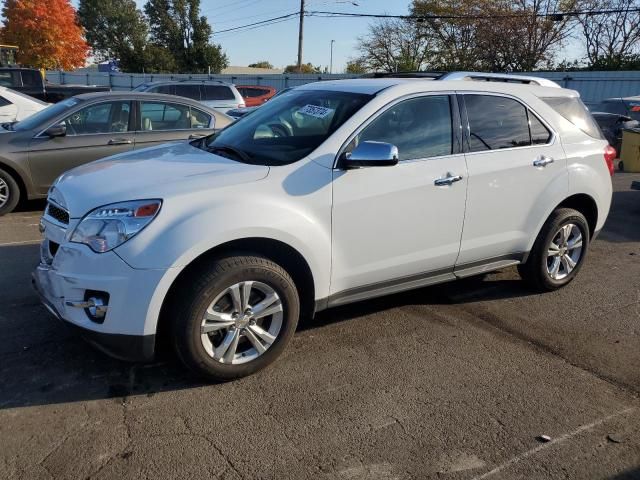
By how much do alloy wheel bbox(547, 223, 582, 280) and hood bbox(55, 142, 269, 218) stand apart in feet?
9.32

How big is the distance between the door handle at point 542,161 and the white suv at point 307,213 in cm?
2

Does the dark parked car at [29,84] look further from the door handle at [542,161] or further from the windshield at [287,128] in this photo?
the door handle at [542,161]

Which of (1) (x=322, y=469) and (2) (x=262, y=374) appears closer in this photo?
(1) (x=322, y=469)

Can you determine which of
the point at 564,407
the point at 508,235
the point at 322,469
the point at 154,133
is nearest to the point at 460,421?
the point at 564,407

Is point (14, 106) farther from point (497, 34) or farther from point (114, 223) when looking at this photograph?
point (497, 34)

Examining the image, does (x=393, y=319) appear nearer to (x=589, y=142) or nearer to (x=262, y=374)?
(x=262, y=374)

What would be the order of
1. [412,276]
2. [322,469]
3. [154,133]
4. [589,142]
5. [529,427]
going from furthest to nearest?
[154,133]
[589,142]
[412,276]
[529,427]
[322,469]

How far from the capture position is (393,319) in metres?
4.39

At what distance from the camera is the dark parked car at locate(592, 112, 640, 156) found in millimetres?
13430

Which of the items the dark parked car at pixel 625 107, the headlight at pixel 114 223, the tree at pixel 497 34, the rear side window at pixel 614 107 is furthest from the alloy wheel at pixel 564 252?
the tree at pixel 497 34

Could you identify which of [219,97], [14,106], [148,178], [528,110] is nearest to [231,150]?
[148,178]

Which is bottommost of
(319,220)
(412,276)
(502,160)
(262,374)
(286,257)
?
(262,374)

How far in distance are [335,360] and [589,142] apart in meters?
3.03

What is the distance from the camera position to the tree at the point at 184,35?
2409 inches
